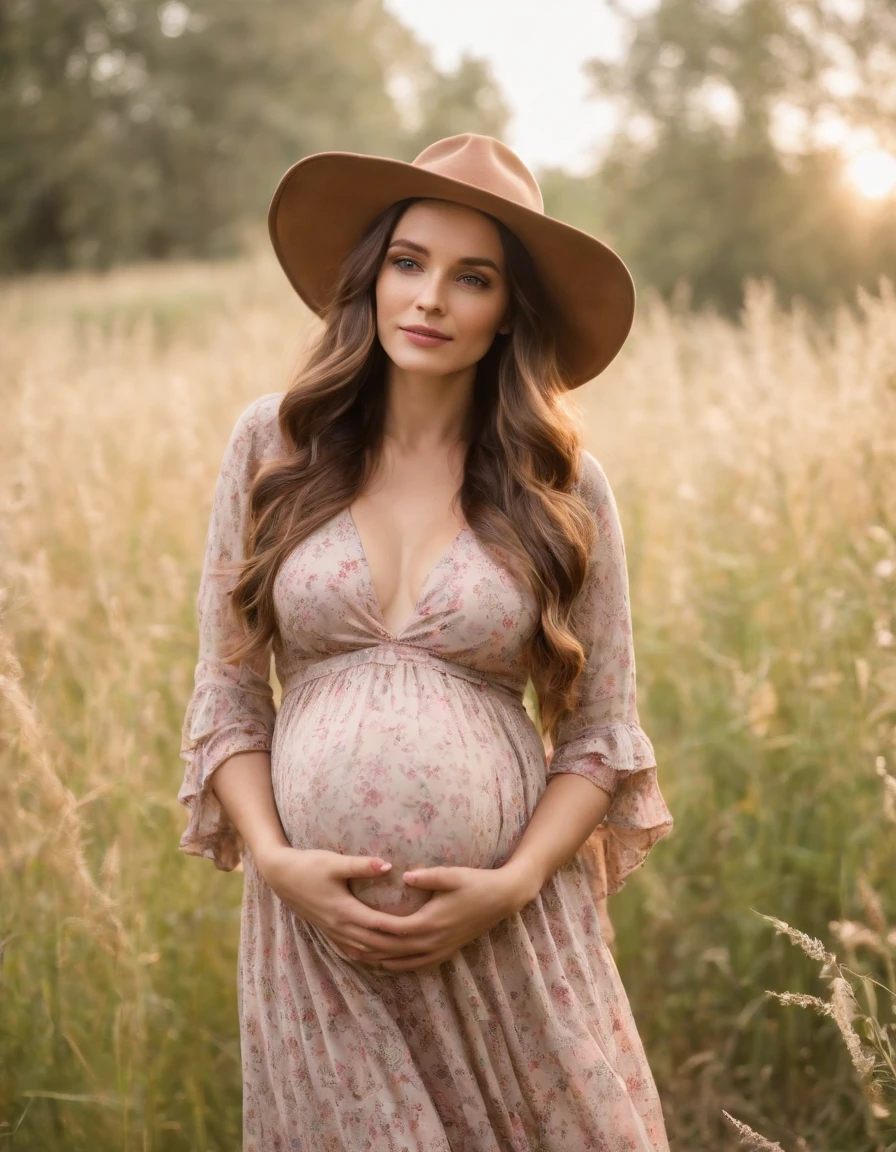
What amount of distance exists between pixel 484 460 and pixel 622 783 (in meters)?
0.69

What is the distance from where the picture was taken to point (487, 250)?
76.7 inches

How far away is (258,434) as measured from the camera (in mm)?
2016

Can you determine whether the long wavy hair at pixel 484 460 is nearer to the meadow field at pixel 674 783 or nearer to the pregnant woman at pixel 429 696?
the pregnant woman at pixel 429 696

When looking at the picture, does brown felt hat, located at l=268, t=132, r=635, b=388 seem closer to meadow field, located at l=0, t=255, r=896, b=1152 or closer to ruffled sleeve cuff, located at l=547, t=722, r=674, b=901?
meadow field, located at l=0, t=255, r=896, b=1152

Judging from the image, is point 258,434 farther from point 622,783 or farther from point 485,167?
point 622,783

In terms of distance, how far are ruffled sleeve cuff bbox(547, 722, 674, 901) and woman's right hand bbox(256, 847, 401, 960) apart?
47 cm

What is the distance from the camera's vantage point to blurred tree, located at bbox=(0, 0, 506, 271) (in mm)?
27750

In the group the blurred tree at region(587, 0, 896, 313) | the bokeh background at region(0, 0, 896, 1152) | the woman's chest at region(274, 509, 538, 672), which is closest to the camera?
the woman's chest at region(274, 509, 538, 672)

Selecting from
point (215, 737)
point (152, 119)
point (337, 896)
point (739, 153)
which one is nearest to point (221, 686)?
point (215, 737)

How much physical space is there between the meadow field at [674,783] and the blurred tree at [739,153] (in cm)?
1082

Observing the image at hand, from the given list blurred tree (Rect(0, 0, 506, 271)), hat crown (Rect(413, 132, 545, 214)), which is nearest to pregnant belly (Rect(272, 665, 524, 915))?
hat crown (Rect(413, 132, 545, 214))

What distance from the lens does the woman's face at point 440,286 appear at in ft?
6.24

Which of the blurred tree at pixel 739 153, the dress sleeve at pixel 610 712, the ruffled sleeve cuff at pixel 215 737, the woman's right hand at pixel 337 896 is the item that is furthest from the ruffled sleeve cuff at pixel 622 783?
the blurred tree at pixel 739 153

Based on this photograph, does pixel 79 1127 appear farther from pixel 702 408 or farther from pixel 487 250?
pixel 702 408
